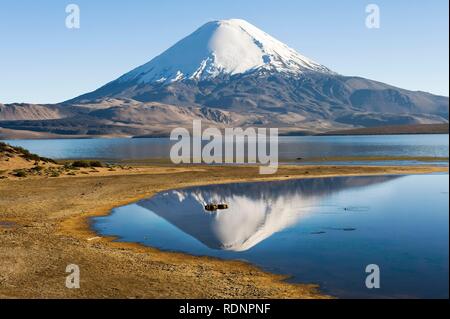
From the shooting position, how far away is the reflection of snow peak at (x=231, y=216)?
93.0 feet

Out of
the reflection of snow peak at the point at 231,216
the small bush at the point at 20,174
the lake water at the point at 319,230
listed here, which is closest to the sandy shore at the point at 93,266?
the lake water at the point at 319,230

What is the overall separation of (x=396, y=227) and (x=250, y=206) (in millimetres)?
12731

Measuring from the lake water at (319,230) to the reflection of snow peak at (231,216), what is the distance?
58 millimetres

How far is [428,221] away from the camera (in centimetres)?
3092

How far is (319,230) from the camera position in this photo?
29516 mm

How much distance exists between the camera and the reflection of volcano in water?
29194 mm

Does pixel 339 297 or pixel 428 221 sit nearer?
pixel 339 297

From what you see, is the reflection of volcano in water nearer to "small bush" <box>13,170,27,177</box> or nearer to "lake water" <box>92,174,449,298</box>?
"lake water" <box>92,174,449,298</box>

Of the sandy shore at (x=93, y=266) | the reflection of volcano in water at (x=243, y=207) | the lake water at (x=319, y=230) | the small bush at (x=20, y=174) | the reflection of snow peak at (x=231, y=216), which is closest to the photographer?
the sandy shore at (x=93, y=266)

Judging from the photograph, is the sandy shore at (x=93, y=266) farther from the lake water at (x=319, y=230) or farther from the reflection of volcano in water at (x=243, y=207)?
the reflection of volcano in water at (x=243, y=207)

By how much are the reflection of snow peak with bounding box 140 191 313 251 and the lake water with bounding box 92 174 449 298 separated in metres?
0.06

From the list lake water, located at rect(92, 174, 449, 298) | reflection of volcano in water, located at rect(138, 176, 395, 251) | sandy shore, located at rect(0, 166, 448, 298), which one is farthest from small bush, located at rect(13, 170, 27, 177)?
lake water, located at rect(92, 174, 449, 298)
